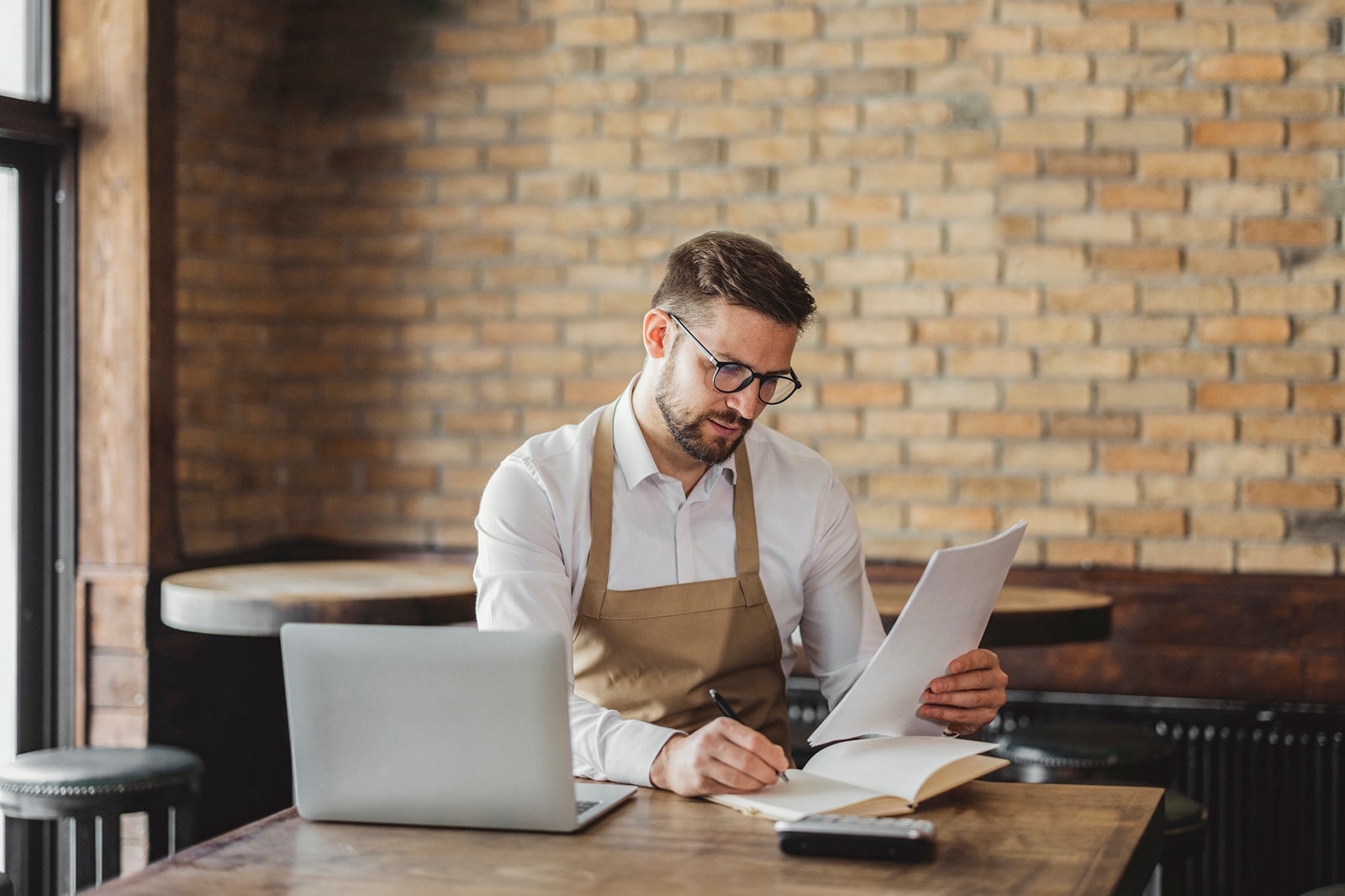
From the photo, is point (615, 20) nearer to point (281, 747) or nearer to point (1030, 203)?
point (1030, 203)

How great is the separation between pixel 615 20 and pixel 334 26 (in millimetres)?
864

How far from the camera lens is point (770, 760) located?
5.36 feet

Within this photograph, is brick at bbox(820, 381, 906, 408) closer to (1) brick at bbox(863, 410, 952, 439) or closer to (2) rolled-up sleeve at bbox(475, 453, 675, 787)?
(1) brick at bbox(863, 410, 952, 439)

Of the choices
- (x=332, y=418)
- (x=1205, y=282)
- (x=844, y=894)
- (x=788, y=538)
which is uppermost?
(x=1205, y=282)

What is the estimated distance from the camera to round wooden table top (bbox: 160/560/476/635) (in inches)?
113

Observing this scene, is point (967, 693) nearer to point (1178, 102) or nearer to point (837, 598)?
point (837, 598)

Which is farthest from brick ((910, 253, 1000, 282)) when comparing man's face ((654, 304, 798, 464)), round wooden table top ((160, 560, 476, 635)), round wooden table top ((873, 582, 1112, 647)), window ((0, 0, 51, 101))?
window ((0, 0, 51, 101))

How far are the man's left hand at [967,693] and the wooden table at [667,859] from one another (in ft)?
0.73

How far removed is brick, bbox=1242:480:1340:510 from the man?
5.71 feet

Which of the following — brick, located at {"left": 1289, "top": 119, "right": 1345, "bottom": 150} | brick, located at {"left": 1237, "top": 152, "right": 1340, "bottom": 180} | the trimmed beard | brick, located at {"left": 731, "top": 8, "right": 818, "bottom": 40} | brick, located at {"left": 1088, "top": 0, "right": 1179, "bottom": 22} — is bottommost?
the trimmed beard

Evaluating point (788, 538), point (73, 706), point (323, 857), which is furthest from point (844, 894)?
point (73, 706)

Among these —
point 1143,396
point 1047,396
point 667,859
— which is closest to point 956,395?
point 1047,396

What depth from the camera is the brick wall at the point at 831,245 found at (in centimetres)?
358

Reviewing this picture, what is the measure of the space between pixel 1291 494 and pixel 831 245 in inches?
52.1
